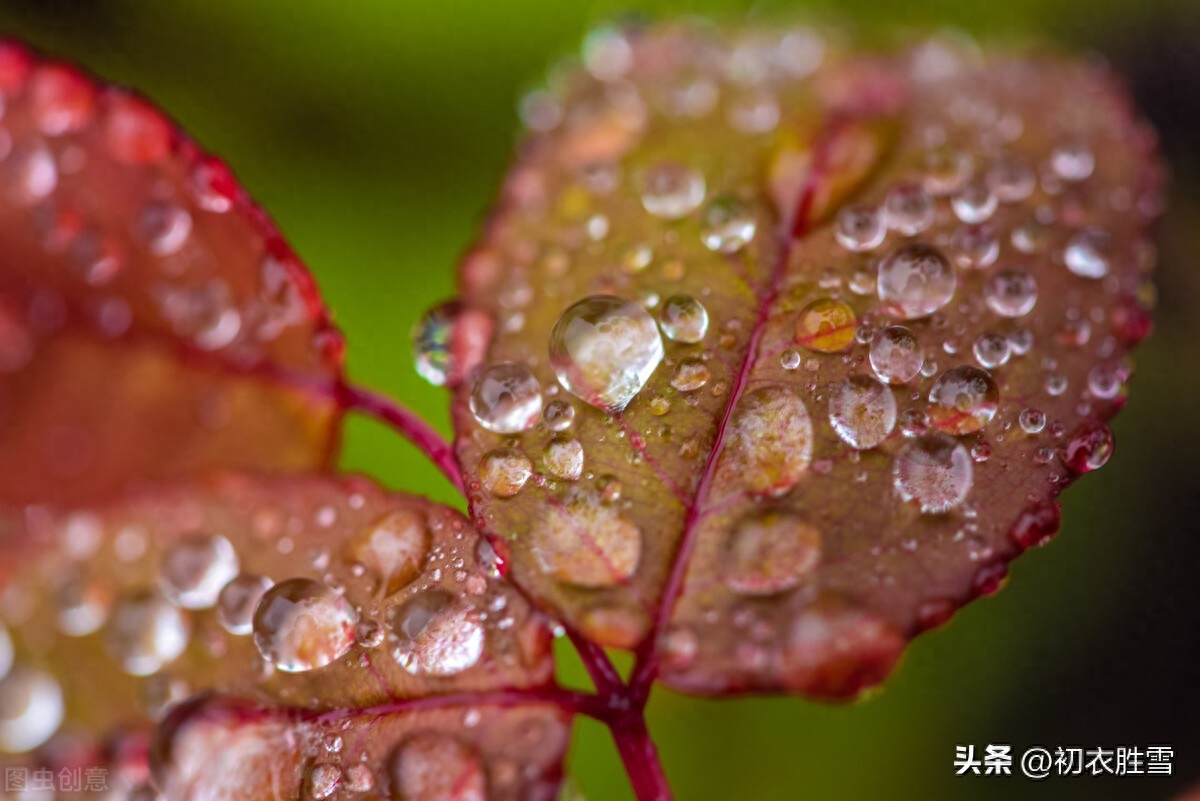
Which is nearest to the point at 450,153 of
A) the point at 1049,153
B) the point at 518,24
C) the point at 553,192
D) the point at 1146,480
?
the point at 518,24

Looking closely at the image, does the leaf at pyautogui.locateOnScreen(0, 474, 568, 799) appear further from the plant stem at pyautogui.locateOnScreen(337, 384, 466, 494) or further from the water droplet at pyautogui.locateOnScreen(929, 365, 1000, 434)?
the water droplet at pyautogui.locateOnScreen(929, 365, 1000, 434)

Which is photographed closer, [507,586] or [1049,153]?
[507,586]

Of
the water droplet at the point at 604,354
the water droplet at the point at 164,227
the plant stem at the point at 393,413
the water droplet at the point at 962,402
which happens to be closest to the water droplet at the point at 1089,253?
the water droplet at the point at 962,402

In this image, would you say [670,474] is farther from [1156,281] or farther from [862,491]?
[1156,281]

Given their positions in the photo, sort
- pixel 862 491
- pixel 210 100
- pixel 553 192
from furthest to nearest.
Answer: pixel 210 100 → pixel 553 192 → pixel 862 491

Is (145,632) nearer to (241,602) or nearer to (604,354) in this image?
(241,602)

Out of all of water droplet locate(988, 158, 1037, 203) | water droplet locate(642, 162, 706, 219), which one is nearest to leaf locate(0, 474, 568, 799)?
water droplet locate(642, 162, 706, 219)
